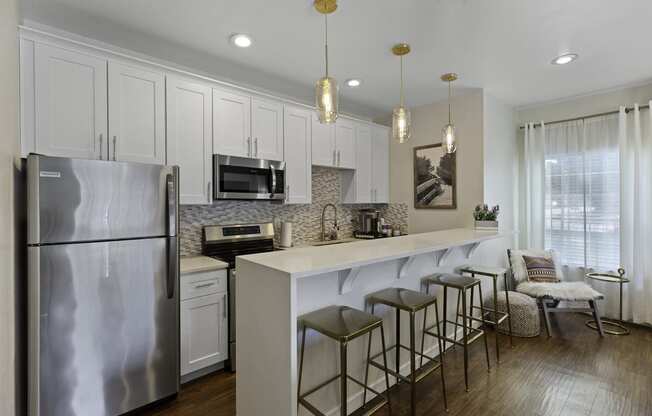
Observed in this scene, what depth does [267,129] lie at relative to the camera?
3.02 meters

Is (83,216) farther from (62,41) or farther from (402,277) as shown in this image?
(402,277)

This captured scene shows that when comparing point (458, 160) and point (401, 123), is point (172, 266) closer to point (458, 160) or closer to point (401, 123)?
point (401, 123)

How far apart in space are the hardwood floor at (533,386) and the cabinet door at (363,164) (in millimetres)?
2056

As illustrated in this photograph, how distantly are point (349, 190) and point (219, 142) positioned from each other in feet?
6.00

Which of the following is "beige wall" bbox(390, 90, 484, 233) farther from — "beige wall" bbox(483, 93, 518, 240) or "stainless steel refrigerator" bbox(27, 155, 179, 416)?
"stainless steel refrigerator" bbox(27, 155, 179, 416)

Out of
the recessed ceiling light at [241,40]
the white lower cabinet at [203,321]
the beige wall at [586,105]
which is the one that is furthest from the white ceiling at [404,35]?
the white lower cabinet at [203,321]

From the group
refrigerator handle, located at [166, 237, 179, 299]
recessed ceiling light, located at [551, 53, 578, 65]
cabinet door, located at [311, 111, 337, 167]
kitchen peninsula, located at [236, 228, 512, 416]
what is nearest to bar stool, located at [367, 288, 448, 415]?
kitchen peninsula, located at [236, 228, 512, 416]

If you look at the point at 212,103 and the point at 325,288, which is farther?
the point at 212,103

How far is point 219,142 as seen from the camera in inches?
106

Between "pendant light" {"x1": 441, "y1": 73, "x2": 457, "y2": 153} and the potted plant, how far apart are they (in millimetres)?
780

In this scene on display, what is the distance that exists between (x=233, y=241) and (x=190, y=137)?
1.05 metres

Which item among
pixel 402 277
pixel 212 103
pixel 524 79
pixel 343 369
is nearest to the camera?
pixel 343 369

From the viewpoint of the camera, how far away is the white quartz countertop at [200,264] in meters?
2.29

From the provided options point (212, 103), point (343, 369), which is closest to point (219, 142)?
point (212, 103)
